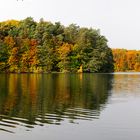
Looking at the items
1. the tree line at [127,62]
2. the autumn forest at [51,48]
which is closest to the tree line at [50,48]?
the autumn forest at [51,48]

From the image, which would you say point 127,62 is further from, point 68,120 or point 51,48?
point 68,120

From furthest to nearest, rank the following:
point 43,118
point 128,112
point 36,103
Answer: point 36,103 < point 128,112 < point 43,118

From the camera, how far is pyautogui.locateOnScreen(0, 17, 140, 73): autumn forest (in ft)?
348

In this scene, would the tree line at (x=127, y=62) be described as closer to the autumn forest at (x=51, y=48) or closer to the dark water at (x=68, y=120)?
the autumn forest at (x=51, y=48)

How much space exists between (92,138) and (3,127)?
436 cm

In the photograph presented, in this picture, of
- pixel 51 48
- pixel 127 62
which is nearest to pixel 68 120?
pixel 51 48

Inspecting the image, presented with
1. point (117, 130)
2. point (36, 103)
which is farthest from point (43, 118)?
point (36, 103)

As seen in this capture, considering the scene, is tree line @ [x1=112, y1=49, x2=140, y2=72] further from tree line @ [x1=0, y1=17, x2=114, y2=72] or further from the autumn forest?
tree line @ [x1=0, y1=17, x2=114, y2=72]

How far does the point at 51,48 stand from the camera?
10906 cm

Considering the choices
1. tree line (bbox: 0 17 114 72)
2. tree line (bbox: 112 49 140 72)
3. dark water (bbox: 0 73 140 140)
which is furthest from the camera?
tree line (bbox: 112 49 140 72)

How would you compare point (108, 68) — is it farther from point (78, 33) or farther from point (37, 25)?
point (37, 25)

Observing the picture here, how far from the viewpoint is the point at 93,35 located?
384ft

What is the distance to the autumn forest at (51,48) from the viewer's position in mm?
106062

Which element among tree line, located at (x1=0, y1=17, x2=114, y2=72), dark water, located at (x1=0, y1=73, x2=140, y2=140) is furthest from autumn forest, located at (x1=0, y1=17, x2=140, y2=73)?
dark water, located at (x1=0, y1=73, x2=140, y2=140)
